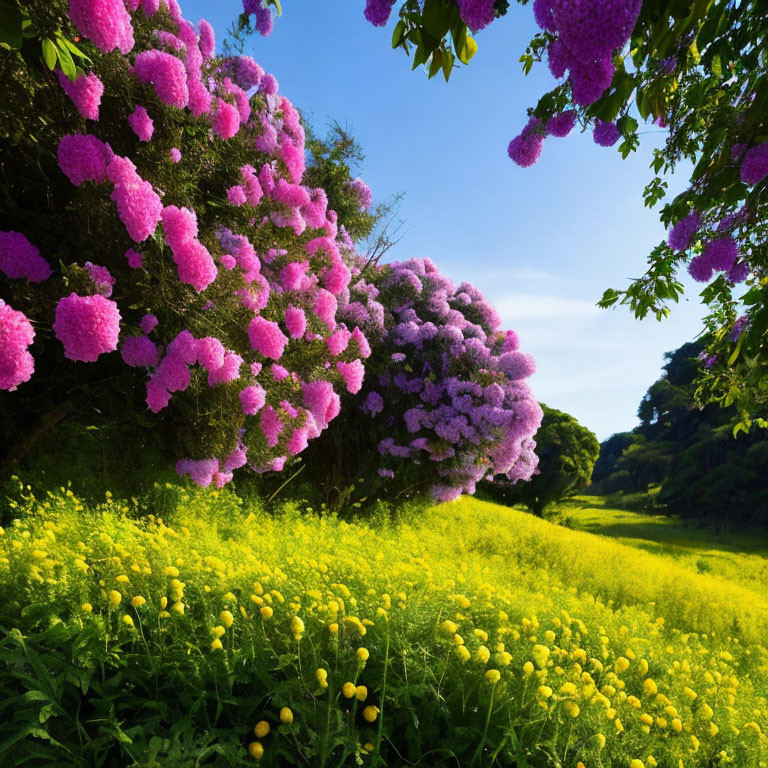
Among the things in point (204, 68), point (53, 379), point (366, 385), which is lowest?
point (53, 379)

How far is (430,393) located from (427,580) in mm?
4819

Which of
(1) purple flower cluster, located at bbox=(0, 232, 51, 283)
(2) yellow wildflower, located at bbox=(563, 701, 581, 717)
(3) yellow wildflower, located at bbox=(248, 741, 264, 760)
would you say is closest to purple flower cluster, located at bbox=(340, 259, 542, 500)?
(1) purple flower cluster, located at bbox=(0, 232, 51, 283)

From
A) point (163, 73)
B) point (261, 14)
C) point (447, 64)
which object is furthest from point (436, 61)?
point (261, 14)

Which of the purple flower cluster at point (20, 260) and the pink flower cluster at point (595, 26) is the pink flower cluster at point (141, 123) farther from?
the pink flower cluster at point (595, 26)

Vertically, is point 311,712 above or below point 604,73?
below

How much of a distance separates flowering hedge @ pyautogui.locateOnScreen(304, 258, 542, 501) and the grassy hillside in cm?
418

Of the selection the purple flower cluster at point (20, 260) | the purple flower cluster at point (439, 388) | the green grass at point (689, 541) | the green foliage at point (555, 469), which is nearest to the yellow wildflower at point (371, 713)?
the purple flower cluster at point (20, 260)

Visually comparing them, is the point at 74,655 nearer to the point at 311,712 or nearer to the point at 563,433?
the point at 311,712

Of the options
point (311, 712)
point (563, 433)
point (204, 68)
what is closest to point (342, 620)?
point (311, 712)

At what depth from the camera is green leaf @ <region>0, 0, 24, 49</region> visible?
4.91 ft

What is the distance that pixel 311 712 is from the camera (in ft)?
7.60

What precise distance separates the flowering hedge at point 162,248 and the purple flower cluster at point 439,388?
8.31ft

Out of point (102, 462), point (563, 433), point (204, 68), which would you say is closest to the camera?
point (204, 68)

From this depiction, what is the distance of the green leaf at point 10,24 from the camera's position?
58.9 inches
